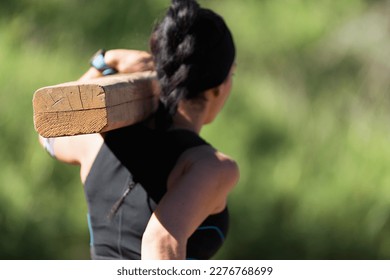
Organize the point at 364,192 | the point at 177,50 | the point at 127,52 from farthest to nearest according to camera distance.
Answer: the point at 364,192 → the point at 127,52 → the point at 177,50

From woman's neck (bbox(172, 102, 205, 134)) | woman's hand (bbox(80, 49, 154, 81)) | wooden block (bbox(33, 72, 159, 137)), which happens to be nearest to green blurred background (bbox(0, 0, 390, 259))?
woman's hand (bbox(80, 49, 154, 81))

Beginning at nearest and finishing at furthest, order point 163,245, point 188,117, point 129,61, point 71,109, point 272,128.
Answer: point 71,109 < point 163,245 < point 188,117 < point 129,61 < point 272,128

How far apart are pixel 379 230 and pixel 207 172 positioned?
2.51m

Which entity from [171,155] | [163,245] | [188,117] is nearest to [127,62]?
[188,117]

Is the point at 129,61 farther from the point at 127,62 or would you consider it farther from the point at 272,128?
the point at 272,128

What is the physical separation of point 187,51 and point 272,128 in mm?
2331

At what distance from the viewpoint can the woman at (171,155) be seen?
5.75 feet

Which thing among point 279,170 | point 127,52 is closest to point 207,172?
point 127,52

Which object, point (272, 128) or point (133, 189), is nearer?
point (133, 189)

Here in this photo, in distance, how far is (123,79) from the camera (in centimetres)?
179

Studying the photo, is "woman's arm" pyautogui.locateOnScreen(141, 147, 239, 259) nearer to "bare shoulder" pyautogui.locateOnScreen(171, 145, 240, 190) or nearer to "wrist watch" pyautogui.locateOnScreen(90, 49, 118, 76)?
"bare shoulder" pyautogui.locateOnScreen(171, 145, 240, 190)

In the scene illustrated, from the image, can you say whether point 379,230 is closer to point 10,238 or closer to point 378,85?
point 378,85

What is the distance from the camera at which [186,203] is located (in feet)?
5.48

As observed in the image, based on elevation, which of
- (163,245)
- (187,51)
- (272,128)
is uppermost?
(187,51)
